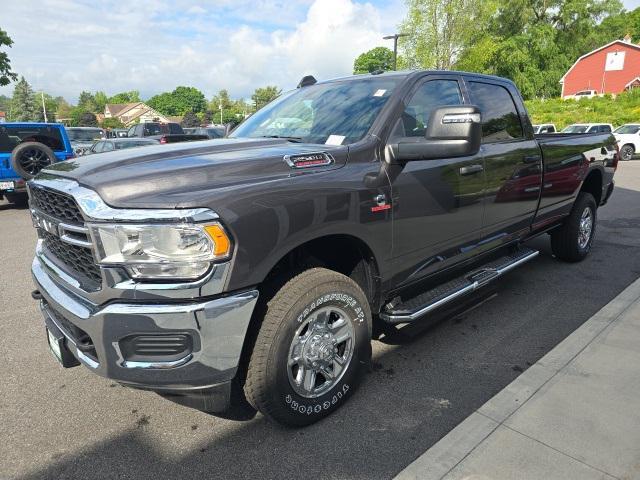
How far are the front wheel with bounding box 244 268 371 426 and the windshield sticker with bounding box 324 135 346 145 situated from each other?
0.81 metres

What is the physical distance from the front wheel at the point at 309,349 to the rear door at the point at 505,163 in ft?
5.30

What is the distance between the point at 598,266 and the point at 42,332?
5688 millimetres

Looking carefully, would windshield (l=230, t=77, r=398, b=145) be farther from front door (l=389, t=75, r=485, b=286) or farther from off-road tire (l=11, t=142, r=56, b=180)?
off-road tire (l=11, t=142, r=56, b=180)

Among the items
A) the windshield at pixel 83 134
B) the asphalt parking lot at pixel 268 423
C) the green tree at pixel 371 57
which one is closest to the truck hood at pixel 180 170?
the asphalt parking lot at pixel 268 423

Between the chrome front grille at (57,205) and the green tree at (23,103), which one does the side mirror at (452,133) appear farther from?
the green tree at (23,103)

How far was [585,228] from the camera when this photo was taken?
5.60 meters

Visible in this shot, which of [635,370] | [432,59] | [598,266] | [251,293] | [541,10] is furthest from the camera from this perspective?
[541,10]

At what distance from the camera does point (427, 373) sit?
316cm

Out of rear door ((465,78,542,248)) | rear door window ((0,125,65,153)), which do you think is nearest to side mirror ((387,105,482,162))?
rear door ((465,78,542,248))

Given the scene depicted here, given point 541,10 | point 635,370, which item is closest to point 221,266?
point 635,370

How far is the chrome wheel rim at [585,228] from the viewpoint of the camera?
547 cm

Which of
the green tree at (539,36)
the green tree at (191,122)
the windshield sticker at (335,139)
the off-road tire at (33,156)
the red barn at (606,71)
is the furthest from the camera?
the green tree at (191,122)

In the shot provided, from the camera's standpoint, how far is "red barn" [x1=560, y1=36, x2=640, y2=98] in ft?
157

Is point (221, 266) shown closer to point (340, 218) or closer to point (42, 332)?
point (340, 218)
